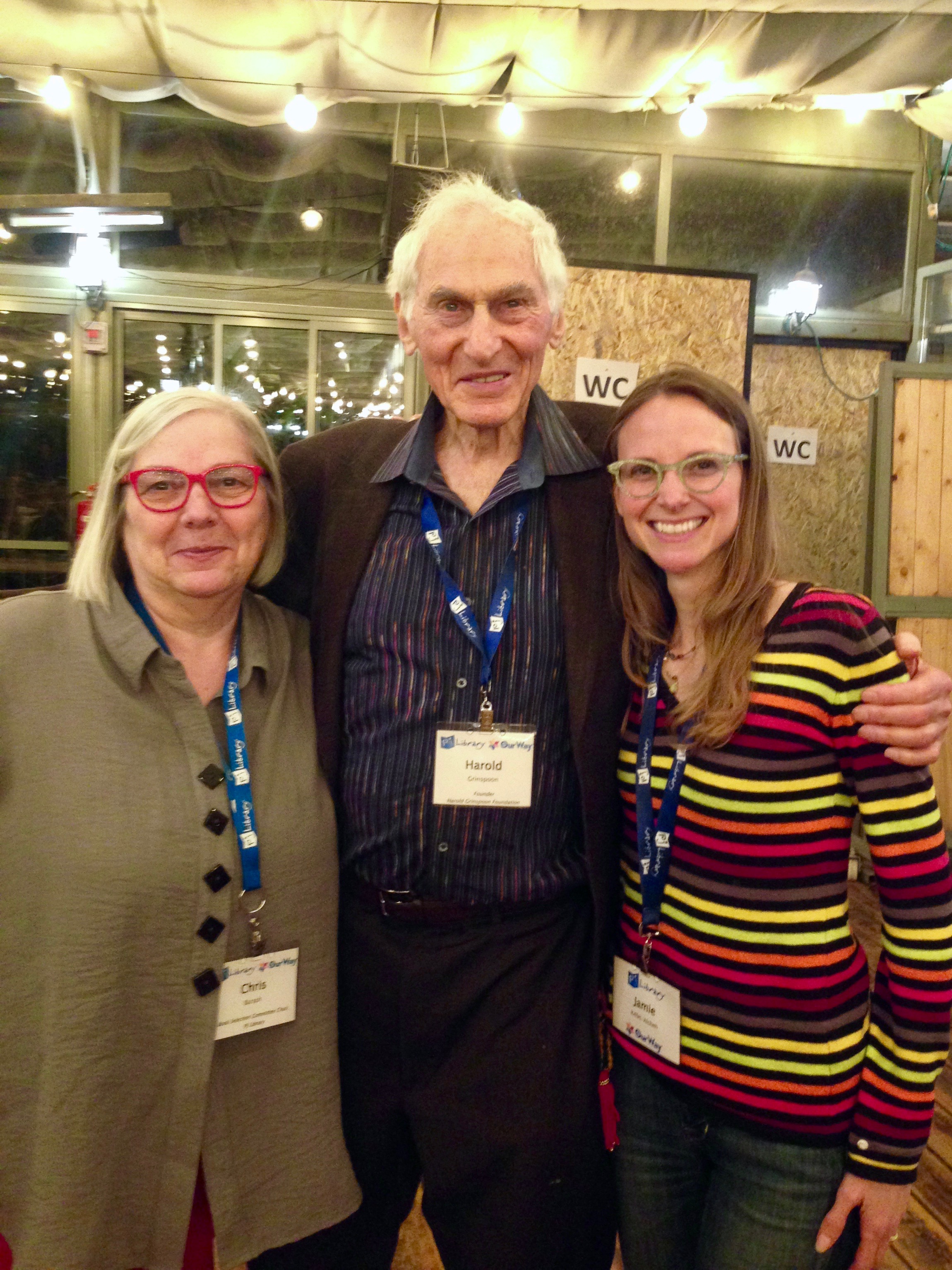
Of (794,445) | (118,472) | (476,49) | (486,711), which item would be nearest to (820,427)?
(794,445)

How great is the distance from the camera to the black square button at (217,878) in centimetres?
129

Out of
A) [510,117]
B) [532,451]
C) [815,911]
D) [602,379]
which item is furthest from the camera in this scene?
[510,117]

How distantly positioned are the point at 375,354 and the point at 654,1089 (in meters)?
4.94

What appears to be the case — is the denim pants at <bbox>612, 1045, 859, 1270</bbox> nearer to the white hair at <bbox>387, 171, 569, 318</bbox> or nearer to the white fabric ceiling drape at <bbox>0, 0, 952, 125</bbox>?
the white hair at <bbox>387, 171, 569, 318</bbox>

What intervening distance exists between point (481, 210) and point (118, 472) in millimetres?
825

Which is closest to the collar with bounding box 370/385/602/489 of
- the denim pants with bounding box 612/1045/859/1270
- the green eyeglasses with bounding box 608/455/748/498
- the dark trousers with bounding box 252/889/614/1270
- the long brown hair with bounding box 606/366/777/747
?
the long brown hair with bounding box 606/366/777/747

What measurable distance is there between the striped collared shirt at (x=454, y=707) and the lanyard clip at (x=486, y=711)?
0.5 inches

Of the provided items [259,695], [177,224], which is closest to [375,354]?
[177,224]

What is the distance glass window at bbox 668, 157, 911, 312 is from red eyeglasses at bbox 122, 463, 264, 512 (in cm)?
467

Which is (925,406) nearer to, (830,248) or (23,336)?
(830,248)

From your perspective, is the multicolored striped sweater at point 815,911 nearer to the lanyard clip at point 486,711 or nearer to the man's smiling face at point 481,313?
the lanyard clip at point 486,711

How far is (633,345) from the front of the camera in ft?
12.0

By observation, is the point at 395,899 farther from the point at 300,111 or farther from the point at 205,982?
the point at 300,111

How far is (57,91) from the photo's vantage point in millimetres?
4219
